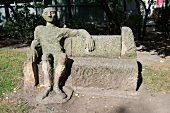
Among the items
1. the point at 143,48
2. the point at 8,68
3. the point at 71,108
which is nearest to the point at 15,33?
the point at 8,68

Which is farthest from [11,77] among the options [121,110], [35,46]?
[121,110]

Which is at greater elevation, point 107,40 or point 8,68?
point 107,40

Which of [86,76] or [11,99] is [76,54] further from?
[11,99]

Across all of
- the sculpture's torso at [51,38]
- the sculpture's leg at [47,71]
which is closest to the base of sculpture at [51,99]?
the sculpture's leg at [47,71]

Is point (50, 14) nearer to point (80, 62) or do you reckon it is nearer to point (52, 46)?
point (52, 46)

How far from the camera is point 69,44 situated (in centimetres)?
510

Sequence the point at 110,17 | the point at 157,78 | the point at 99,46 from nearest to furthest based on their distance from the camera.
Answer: the point at 99,46 → the point at 157,78 → the point at 110,17

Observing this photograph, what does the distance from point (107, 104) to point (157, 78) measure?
1644 mm

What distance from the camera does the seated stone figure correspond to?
4621 millimetres

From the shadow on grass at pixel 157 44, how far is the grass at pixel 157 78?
1.53 m

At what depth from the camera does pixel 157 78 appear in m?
5.46

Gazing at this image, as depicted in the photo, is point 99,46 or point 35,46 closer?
point 35,46

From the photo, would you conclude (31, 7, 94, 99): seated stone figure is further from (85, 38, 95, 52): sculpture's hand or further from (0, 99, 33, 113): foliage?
(0, 99, 33, 113): foliage

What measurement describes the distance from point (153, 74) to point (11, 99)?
10.5ft
